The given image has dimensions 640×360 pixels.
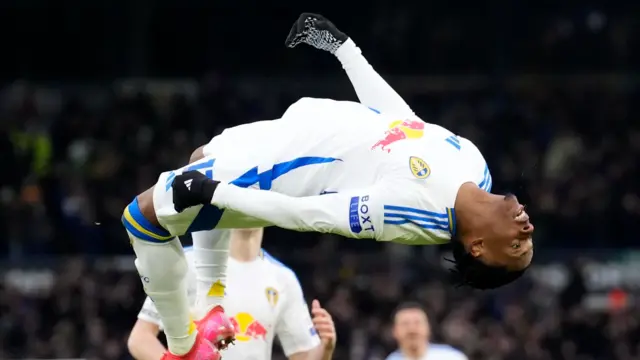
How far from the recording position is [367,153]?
5.17 metres

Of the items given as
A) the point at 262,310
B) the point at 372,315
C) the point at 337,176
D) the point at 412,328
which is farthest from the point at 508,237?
the point at 372,315

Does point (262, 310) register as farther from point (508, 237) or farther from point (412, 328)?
point (508, 237)

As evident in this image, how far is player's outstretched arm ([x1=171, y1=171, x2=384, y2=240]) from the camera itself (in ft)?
16.2

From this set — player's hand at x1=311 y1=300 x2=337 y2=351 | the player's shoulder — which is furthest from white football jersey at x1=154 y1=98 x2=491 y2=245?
the player's shoulder

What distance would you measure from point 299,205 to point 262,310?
67.8 inches

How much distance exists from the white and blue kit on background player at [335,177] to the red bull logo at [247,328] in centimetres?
121

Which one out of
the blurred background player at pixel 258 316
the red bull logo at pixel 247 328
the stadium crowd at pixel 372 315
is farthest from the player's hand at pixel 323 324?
the stadium crowd at pixel 372 315

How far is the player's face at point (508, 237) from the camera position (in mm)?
5098

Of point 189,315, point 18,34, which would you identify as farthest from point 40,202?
point 189,315

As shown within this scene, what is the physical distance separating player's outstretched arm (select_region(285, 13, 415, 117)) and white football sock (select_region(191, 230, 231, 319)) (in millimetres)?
888

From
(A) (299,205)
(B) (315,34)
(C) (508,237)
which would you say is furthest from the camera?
(B) (315,34)

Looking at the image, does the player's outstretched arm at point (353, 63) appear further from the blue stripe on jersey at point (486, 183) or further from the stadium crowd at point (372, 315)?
the stadium crowd at point (372, 315)

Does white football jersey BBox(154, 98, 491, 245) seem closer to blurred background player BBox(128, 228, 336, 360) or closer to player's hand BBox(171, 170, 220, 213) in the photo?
player's hand BBox(171, 170, 220, 213)

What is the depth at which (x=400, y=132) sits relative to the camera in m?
5.24
